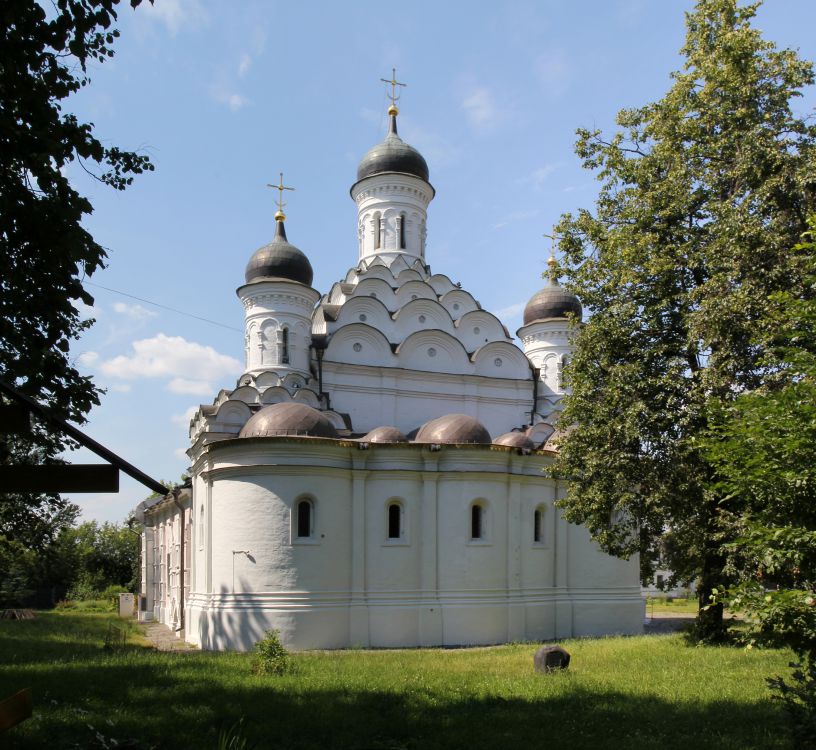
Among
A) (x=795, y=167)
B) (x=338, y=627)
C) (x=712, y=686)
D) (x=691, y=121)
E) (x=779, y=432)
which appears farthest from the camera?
(x=338, y=627)

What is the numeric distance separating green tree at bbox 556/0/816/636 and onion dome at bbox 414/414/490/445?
144 inches

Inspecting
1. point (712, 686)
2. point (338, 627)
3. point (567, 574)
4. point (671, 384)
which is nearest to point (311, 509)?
point (338, 627)

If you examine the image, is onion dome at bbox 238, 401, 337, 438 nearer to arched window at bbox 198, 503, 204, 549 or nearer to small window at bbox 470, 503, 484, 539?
arched window at bbox 198, 503, 204, 549

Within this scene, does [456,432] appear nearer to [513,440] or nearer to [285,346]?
[513,440]

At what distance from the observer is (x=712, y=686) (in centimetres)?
1053

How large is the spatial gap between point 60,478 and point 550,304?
23136 millimetres

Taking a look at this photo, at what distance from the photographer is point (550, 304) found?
2766 centimetres

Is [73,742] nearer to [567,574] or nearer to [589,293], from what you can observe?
[589,293]

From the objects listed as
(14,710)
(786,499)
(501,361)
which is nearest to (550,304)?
(501,361)

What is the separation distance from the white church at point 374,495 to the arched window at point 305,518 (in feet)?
0.15

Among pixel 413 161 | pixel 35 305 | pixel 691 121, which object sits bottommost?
pixel 35 305

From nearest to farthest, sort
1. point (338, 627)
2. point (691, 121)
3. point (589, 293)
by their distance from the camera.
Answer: point (691, 121) → point (589, 293) → point (338, 627)

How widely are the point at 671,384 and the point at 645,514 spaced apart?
2.52 meters

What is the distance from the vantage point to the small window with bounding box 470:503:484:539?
1900 centimetres
